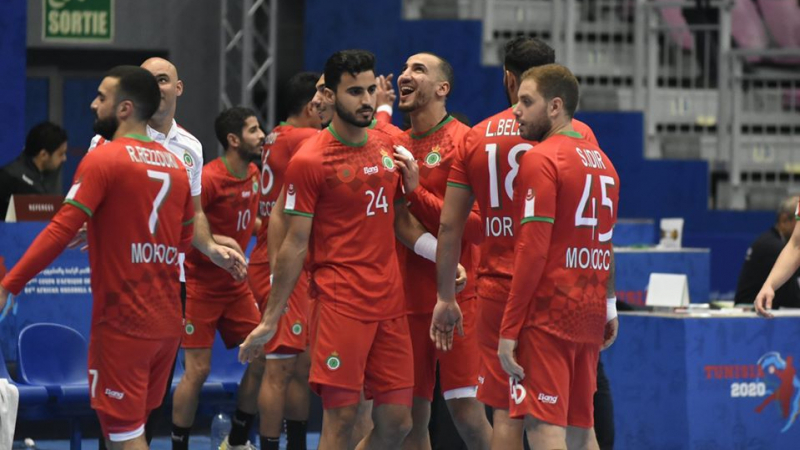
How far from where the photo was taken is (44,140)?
1096 cm

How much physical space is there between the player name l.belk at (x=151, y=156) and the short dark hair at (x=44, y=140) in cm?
475

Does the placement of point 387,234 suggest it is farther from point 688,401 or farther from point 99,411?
point 688,401

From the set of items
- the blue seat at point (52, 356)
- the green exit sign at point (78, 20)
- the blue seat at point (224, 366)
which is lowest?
the blue seat at point (224, 366)

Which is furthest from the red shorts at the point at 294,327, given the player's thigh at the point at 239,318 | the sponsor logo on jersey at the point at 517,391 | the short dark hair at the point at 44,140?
the short dark hair at the point at 44,140

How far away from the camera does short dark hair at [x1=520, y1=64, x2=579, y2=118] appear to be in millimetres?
6383

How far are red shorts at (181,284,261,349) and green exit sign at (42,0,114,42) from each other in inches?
→ 313

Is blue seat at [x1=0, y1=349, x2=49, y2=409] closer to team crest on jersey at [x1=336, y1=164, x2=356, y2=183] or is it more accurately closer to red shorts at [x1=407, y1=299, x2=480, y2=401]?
red shorts at [x1=407, y1=299, x2=480, y2=401]

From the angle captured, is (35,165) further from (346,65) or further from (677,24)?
(677,24)

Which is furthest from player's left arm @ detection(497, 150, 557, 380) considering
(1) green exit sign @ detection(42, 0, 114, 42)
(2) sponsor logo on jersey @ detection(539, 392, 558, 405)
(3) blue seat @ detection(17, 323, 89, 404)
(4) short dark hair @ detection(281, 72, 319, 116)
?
(1) green exit sign @ detection(42, 0, 114, 42)

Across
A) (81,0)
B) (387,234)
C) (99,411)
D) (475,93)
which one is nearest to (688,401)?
(387,234)

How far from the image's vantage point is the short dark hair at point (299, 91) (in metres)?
8.95

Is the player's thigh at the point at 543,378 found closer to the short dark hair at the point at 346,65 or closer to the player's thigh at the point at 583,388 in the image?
the player's thigh at the point at 583,388

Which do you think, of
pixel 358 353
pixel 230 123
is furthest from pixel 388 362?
pixel 230 123

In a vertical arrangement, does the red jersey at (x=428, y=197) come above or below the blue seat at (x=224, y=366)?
above
